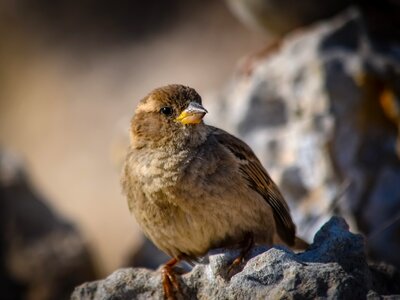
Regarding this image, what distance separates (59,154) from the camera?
390 inches

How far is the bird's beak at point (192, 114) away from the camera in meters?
4.37

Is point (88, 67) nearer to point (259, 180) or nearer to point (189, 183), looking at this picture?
point (259, 180)

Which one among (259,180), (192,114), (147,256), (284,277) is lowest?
(284,277)

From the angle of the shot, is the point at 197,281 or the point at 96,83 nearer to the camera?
the point at 197,281

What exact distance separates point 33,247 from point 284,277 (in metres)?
3.71

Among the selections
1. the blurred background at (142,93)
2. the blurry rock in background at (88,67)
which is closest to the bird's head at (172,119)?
the blurred background at (142,93)

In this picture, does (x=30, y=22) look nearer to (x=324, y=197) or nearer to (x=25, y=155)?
(x=25, y=155)

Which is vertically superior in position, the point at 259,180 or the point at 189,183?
the point at 259,180

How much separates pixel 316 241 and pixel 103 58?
22.2 feet

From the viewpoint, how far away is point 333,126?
5746mm

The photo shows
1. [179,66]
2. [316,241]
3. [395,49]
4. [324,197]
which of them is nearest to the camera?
[316,241]

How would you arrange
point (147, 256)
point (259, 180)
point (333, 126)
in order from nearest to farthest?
point (259, 180) < point (333, 126) < point (147, 256)

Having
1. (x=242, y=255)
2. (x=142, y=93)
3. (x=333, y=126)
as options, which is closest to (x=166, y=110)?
(x=242, y=255)

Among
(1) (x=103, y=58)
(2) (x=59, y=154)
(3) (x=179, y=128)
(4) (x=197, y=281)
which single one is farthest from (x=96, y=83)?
(4) (x=197, y=281)
